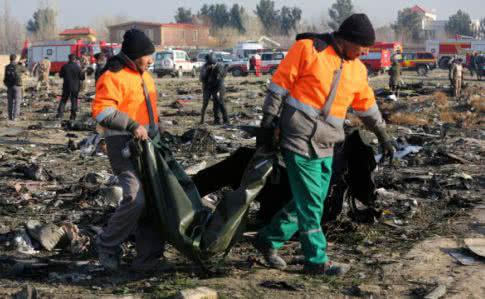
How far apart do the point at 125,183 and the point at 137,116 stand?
442mm

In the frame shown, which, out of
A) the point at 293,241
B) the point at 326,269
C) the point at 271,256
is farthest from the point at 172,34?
the point at 326,269

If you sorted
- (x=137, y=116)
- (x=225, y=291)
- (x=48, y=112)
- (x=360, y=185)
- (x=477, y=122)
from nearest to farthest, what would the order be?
(x=225, y=291)
(x=137, y=116)
(x=360, y=185)
(x=477, y=122)
(x=48, y=112)

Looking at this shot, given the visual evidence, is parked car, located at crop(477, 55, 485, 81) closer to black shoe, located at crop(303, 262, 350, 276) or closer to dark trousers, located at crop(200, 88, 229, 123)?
dark trousers, located at crop(200, 88, 229, 123)

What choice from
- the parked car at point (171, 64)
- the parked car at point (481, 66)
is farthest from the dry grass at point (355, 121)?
the parked car at point (171, 64)

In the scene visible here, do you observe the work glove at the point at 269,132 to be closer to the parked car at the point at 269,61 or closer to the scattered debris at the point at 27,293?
the scattered debris at the point at 27,293

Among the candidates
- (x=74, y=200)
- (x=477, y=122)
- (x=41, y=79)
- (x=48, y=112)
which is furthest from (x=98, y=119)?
(x=41, y=79)

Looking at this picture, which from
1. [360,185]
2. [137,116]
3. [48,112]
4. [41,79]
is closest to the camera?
[137,116]

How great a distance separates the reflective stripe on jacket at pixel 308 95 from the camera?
4.34 m

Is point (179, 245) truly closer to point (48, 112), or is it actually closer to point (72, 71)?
point (72, 71)

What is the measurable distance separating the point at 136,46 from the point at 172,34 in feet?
260

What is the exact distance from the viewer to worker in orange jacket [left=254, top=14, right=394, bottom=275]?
4.35 metres

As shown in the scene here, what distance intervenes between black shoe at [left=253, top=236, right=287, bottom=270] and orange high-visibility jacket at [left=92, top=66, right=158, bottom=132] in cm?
112

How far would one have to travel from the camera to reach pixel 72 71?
15.1 meters

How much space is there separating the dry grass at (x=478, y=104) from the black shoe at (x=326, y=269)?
44.7ft
